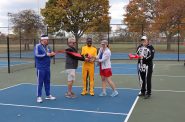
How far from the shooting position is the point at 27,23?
128 ft

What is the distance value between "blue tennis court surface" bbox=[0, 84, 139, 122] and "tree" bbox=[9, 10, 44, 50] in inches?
1075

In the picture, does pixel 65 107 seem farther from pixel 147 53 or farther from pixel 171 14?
pixel 171 14

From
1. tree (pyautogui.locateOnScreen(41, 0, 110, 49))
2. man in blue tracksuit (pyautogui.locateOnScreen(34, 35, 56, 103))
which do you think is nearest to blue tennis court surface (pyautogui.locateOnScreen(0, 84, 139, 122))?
man in blue tracksuit (pyautogui.locateOnScreen(34, 35, 56, 103))

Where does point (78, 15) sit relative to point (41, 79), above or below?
above

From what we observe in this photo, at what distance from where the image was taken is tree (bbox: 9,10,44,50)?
37.6 m

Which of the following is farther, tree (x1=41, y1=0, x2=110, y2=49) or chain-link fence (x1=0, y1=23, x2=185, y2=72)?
tree (x1=41, y1=0, x2=110, y2=49)

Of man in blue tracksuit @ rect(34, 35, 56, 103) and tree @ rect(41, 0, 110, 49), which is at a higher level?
tree @ rect(41, 0, 110, 49)

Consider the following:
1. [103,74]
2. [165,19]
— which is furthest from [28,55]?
[103,74]

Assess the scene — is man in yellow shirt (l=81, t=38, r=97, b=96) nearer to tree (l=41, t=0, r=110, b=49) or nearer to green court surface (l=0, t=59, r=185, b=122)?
green court surface (l=0, t=59, r=185, b=122)

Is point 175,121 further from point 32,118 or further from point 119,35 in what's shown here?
point 119,35

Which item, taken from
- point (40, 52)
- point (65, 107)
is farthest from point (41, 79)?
point (65, 107)

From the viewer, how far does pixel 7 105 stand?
8961mm

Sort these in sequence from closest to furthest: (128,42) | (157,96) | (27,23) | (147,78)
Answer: (147,78) < (157,96) < (128,42) < (27,23)

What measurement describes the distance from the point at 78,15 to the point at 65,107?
101 ft
